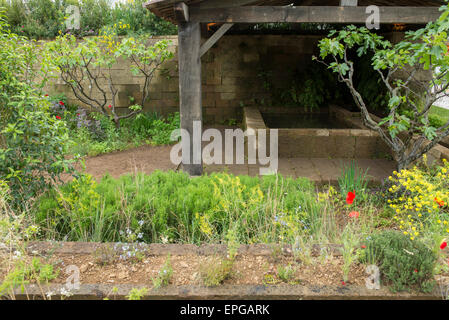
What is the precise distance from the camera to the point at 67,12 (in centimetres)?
816

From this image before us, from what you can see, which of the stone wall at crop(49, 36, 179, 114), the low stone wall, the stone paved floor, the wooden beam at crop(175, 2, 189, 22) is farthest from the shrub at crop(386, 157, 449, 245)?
the stone wall at crop(49, 36, 179, 114)

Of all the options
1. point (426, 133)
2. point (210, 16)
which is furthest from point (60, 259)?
point (426, 133)

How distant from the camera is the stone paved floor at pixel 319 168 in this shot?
483cm

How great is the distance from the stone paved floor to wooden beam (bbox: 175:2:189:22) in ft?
6.55

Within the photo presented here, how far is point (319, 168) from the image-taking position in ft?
17.0

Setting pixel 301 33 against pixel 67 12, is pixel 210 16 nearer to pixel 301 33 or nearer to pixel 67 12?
pixel 301 33

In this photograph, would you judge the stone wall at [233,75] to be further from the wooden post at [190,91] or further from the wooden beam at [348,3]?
the wooden beam at [348,3]

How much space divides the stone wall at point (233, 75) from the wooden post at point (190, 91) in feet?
11.6

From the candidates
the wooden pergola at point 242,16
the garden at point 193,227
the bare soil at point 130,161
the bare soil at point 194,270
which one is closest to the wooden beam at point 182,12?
the wooden pergola at point 242,16

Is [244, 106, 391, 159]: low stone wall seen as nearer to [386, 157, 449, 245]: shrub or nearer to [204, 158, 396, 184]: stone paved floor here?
[204, 158, 396, 184]: stone paved floor

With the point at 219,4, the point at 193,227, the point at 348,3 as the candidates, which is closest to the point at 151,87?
the point at 219,4

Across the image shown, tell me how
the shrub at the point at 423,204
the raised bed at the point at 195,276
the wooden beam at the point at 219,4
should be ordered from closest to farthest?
the raised bed at the point at 195,276 < the shrub at the point at 423,204 < the wooden beam at the point at 219,4

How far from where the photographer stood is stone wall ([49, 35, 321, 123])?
8070 mm
